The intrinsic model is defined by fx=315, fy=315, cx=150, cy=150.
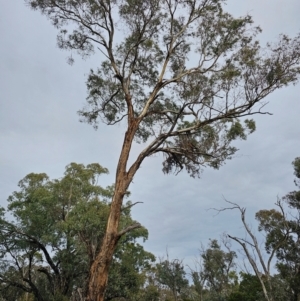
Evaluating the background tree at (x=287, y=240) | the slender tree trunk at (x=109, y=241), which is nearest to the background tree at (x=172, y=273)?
the background tree at (x=287, y=240)

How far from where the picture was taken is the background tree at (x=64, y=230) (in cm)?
1279

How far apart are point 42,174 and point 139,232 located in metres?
5.54

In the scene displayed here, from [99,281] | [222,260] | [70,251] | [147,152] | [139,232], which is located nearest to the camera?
[99,281]

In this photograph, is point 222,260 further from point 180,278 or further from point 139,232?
point 139,232

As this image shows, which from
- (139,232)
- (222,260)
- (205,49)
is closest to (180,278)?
(222,260)

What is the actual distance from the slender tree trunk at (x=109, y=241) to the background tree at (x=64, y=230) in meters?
6.55

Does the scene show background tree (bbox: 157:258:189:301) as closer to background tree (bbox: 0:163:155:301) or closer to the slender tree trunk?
background tree (bbox: 0:163:155:301)

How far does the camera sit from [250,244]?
37.7 ft

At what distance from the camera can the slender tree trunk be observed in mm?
5008

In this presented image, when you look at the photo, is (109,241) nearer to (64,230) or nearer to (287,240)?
(64,230)

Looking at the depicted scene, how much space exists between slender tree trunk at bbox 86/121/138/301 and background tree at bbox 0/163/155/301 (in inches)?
258

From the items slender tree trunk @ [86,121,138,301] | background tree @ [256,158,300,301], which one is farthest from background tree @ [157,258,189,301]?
slender tree trunk @ [86,121,138,301]

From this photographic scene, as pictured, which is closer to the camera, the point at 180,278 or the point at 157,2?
the point at 157,2

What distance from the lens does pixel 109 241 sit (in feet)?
17.6
